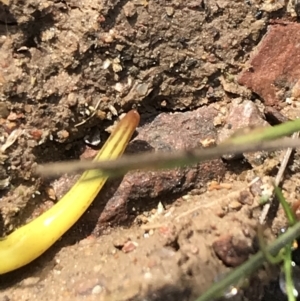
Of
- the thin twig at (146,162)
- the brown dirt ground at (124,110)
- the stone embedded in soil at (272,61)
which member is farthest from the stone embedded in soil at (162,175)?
the thin twig at (146,162)

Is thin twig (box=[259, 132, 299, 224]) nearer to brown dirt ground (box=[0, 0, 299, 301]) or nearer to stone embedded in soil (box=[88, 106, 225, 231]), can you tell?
brown dirt ground (box=[0, 0, 299, 301])

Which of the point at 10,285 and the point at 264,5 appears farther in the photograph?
the point at 264,5

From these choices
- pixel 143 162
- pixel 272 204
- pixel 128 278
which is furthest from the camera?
pixel 272 204

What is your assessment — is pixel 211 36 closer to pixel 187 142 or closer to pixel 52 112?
pixel 187 142

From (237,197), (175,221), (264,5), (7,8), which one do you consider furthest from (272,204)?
(7,8)

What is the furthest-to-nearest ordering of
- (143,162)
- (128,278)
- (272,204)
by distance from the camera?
(272,204) < (128,278) < (143,162)

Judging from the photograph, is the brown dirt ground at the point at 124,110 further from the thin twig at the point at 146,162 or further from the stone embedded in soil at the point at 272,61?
the thin twig at the point at 146,162

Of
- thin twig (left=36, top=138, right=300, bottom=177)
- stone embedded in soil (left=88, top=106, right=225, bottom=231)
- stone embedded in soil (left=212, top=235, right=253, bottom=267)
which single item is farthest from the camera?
stone embedded in soil (left=88, top=106, right=225, bottom=231)

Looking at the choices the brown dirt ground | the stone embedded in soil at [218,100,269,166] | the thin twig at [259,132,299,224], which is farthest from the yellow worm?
the thin twig at [259,132,299,224]
